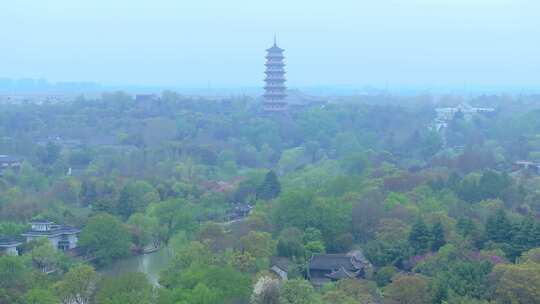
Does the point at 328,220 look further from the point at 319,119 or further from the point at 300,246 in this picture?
the point at 319,119

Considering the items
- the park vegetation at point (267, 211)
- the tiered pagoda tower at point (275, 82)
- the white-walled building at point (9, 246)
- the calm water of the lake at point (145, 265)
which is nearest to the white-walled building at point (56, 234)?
the park vegetation at point (267, 211)

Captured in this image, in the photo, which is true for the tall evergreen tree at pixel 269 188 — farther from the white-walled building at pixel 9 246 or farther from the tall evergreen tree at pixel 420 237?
the tall evergreen tree at pixel 420 237

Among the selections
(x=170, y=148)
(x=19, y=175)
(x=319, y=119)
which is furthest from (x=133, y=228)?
(x=319, y=119)

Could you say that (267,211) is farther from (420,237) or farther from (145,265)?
(420,237)

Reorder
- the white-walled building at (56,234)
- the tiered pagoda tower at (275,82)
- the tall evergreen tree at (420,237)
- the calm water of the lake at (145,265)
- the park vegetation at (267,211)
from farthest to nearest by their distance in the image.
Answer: the tiered pagoda tower at (275,82), the white-walled building at (56,234), the calm water of the lake at (145,265), the tall evergreen tree at (420,237), the park vegetation at (267,211)

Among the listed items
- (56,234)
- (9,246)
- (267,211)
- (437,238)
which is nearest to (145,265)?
(56,234)

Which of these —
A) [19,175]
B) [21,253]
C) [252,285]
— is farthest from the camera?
[19,175]
